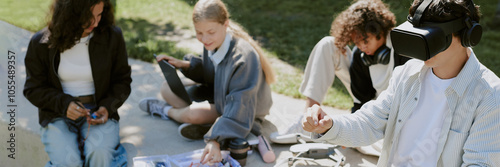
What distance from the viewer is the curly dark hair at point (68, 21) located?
256 centimetres

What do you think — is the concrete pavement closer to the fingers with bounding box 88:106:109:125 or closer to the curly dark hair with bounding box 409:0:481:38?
the fingers with bounding box 88:106:109:125

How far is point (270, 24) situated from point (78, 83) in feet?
12.3

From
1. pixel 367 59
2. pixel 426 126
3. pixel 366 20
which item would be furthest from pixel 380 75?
pixel 426 126

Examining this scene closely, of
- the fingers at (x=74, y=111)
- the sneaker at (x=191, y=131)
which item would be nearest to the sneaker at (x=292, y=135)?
the sneaker at (x=191, y=131)

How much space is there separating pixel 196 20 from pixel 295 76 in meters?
1.86

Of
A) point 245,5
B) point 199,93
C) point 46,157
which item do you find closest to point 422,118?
point 199,93

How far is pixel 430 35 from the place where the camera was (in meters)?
1.57

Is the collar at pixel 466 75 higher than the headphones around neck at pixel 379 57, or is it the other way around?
the collar at pixel 466 75

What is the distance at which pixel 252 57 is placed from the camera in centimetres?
289

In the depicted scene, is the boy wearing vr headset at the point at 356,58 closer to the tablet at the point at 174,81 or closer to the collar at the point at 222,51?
the collar at the point at 222,51

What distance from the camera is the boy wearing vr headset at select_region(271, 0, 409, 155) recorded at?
2.69 metres

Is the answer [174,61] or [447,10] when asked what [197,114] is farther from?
[447,10]

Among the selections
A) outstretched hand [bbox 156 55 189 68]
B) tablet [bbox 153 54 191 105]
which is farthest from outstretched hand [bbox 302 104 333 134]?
outstretched hand [bbox 156 55 189 68]

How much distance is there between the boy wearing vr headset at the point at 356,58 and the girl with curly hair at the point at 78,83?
3.38 ft
